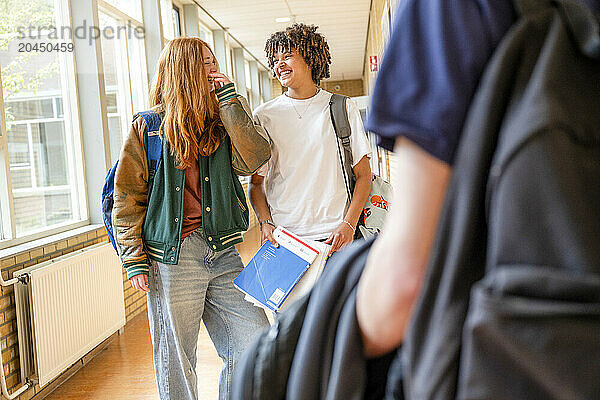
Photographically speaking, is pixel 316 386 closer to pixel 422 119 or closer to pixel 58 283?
pixel 422 119

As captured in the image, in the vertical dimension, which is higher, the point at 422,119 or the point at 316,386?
the point at 422,119

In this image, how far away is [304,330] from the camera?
863 mm

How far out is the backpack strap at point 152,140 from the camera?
2547mm

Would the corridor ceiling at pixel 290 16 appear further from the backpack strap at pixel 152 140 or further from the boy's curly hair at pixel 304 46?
the backpack strap at pixel 152 140

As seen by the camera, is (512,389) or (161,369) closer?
(512,389)

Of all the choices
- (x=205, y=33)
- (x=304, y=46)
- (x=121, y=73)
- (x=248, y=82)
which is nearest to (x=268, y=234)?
(x=304, y=46)

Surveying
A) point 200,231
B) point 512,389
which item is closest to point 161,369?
point 200,231

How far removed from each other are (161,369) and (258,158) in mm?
920

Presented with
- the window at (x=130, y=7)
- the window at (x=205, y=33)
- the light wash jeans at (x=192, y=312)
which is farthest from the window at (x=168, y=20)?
the light wash jeans at (x=192, y=312)

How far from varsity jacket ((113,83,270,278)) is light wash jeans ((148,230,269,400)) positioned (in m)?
0.06

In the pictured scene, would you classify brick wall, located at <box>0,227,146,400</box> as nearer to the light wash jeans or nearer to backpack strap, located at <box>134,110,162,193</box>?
the light wash jeans

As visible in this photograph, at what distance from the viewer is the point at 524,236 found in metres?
0.66

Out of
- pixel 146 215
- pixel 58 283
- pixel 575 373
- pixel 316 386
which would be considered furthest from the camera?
pixel 58 283

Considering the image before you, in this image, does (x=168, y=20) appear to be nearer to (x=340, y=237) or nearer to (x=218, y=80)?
(x=218, y=80)
